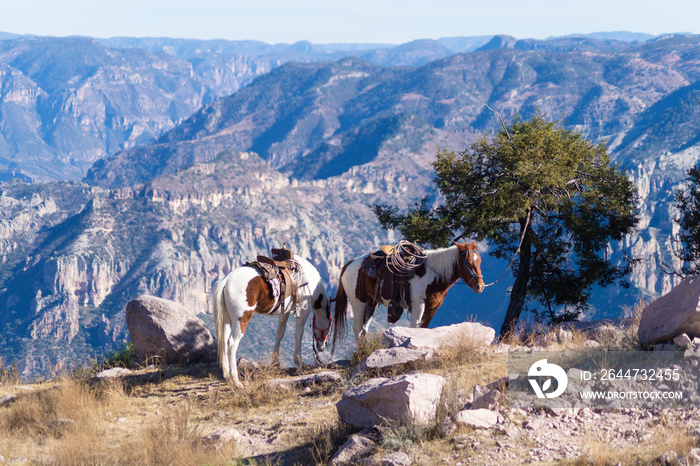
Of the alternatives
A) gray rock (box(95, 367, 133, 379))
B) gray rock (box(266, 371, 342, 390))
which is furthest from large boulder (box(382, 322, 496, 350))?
gray rock (box(95, 367, 133, 379))

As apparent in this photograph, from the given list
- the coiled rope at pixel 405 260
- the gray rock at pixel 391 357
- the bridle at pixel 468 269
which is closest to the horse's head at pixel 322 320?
the coiled rope at pixel 405 260

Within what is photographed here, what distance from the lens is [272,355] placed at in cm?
1556

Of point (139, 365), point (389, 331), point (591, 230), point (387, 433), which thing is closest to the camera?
point (387, 433)

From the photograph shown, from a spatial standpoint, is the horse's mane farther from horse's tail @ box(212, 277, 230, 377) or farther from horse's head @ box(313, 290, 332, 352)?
horse's tail @ box(212, 277, 230, 377)

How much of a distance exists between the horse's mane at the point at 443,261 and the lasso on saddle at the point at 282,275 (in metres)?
3.49

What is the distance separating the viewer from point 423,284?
52.1 ft

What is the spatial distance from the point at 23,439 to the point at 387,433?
700cm

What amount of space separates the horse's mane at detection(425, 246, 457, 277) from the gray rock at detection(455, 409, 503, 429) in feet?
20.9

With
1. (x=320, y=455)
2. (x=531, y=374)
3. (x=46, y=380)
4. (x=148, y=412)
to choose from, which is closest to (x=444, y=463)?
(x=320, y=455)

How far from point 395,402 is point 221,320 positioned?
659cm

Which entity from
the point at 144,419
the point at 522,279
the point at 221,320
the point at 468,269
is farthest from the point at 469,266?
the point at 144,419

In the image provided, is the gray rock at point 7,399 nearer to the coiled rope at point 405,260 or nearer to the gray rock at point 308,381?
the gray rock at point 308,381

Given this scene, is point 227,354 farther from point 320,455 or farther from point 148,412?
point 320,455

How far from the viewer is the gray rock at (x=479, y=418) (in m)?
9.23
